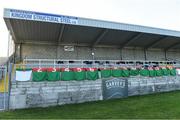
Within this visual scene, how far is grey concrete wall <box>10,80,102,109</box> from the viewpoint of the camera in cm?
979

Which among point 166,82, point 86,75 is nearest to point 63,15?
point 86,75

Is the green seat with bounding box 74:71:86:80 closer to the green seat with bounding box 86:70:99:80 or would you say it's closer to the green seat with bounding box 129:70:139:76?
the green seat with bounding box 86:70:99:80

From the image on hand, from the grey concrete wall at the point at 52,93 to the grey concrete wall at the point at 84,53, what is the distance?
8.55 metres

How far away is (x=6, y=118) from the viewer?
7977 mm

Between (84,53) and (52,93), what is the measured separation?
34.5ft

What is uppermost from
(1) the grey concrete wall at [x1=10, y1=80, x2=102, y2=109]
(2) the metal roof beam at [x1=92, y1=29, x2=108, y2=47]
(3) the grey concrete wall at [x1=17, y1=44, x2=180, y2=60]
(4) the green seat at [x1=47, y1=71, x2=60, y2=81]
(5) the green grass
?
(2) the metal roof beam at [x1=92, y1=29, x2=108, y2=47]

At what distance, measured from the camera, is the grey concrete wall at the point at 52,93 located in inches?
385

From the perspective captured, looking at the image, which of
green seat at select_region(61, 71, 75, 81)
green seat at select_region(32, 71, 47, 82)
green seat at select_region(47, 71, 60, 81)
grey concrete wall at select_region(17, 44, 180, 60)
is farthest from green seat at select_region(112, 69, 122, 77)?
grey concrete wall at select_region(17, 44, 180, 60)

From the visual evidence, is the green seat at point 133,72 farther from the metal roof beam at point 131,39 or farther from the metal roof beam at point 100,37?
the metal roof beam at point 131,39

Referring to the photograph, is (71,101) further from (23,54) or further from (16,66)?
(23,54)

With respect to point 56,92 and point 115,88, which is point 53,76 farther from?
point 115,88

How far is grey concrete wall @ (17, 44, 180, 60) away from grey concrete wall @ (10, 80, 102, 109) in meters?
8.55

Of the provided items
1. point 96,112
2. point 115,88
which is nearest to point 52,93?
point 96,112

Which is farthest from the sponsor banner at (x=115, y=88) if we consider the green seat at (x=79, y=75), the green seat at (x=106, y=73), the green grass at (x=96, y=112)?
the green grass at (x=96, y=112)
